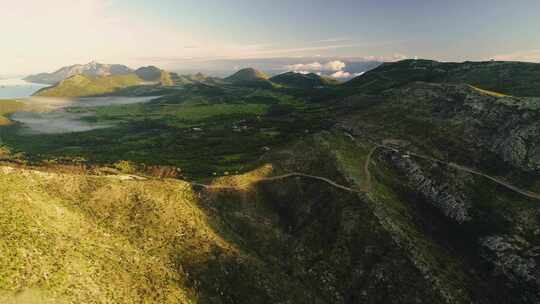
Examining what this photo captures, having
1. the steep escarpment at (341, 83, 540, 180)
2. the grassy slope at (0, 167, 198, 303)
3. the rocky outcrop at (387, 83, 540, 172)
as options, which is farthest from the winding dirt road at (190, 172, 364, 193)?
the rocky outcrop at (387, 83, 540, 172)

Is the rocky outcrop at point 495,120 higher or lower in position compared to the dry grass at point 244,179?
higher

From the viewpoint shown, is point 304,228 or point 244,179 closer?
point 304,228

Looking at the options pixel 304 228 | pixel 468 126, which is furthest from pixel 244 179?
pixel 468 126

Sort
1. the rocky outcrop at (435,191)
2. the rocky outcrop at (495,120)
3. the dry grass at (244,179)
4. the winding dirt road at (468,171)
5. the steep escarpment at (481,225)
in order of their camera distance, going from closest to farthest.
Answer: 1. the steep escarpment at (481,225)
2. the winding dirt road at (468,171)
3. the rocky outcrop at (435,191)
4. the dry grass at (244,179)
5. the rocky outcrop at (495,120)

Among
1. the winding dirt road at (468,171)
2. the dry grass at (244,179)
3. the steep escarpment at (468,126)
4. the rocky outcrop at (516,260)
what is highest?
the steep escarpment at (468,126)

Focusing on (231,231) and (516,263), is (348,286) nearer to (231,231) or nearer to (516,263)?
(231,231)

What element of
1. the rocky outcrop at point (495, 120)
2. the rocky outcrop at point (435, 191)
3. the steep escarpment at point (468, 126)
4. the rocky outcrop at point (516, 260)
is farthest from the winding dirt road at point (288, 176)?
the rocky outcrop at point (495, 120)

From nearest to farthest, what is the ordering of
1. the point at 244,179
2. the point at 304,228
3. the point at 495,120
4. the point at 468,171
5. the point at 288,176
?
1. the point at 304,228
2. the point at 468,171
3. the point at 244,179
4. the point at 288,176
5. the point at 495,120

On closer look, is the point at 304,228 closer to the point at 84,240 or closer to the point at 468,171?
the point at 84,240

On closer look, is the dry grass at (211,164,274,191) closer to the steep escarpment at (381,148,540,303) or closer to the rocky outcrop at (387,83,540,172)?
the steep escarpment at (381,148,540,303)

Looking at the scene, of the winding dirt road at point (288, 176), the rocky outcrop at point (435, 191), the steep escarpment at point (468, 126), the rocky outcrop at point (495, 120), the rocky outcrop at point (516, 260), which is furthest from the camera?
the steep escarpment at point (468, 126)

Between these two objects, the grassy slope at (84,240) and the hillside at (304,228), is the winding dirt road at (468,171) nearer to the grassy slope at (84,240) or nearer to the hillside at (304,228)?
the hillside at (304,228)
